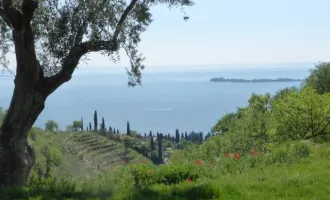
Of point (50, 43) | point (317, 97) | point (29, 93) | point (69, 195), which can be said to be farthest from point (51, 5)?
point (317, 97)

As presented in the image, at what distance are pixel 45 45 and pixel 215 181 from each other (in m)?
5.63

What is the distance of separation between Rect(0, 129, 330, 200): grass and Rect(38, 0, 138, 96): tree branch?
7.76 ft

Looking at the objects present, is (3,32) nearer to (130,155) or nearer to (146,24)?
(146,24)

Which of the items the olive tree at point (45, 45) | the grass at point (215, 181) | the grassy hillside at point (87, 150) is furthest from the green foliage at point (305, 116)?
the grassy hillside at point (87, 150)

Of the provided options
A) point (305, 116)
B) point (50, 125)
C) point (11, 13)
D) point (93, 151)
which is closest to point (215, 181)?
point (11, 13)

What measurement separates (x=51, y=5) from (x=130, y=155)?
499 ft

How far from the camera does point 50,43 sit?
431 inches

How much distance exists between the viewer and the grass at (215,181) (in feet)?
27.2

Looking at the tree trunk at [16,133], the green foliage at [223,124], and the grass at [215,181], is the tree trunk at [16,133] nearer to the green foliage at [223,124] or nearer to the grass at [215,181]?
the grass at [215,181]

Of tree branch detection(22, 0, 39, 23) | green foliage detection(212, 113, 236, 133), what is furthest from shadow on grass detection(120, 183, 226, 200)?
green foliage detection(212, 113, 236, 133)

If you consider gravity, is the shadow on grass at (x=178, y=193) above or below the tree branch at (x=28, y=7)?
below

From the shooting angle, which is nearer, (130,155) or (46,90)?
(46,90)

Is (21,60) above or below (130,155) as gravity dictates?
above

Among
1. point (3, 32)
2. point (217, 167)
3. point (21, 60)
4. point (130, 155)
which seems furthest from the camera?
point (130, 155)
